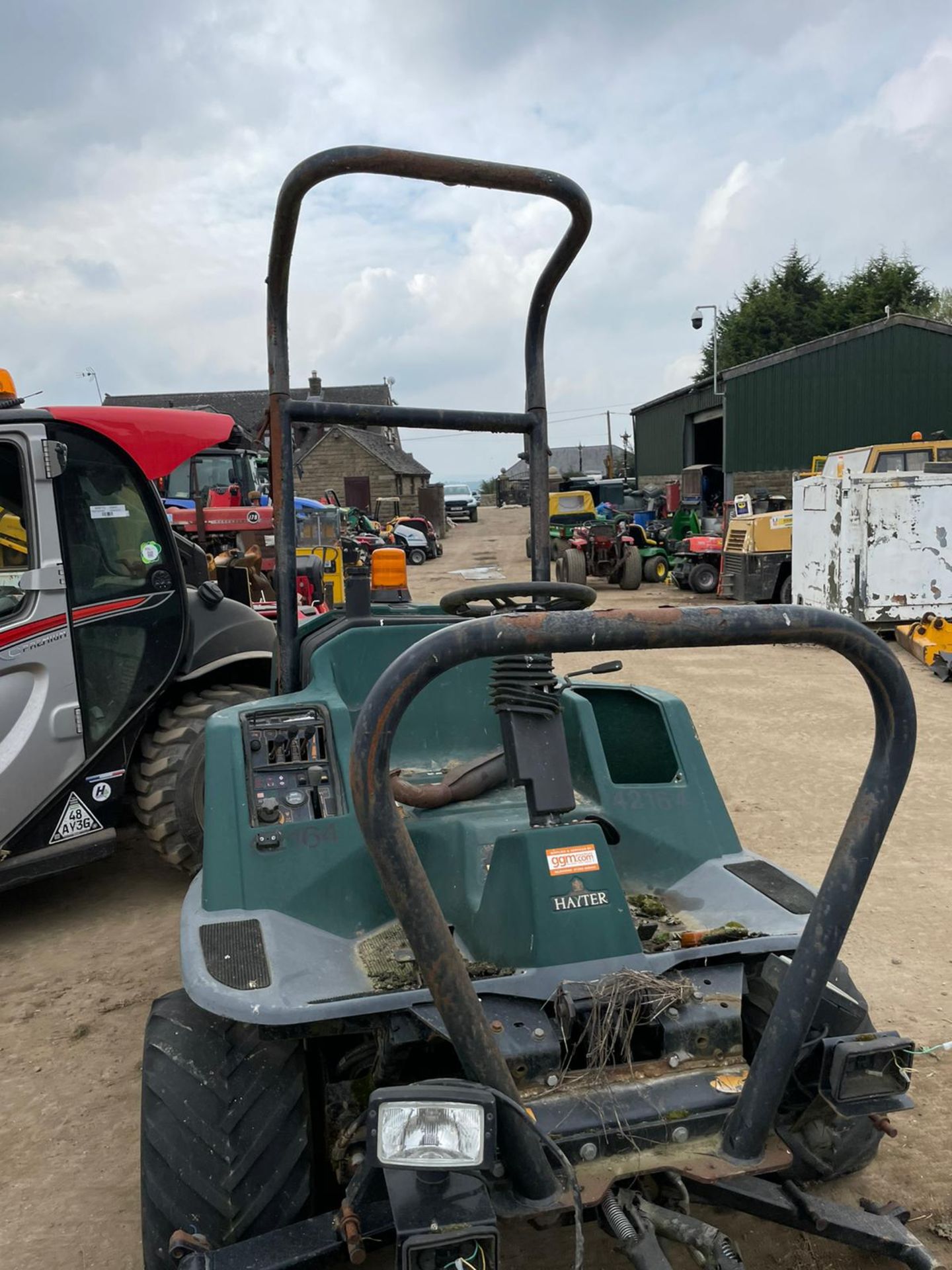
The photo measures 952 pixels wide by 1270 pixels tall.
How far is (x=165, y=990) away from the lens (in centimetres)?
362

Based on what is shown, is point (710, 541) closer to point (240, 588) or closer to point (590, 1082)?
point (240, 588)

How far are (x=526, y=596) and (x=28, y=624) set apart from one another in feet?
7.38

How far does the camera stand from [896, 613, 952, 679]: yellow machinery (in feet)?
29.8

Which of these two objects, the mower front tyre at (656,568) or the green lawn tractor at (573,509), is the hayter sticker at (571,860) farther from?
the green lawn tractor at (573,509)

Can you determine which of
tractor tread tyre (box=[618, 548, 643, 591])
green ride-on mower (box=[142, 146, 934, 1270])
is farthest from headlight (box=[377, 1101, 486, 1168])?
tractor tread tyre (box=[618, 548, 643, 591])

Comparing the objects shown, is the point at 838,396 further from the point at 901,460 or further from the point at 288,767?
the point at 288,767

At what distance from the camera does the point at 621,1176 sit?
1754mm

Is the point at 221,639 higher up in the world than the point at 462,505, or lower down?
lower down

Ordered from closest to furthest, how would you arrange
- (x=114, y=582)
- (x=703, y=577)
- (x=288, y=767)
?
(x=288, y=767), (x=114, y=582), (x=703, y=577)

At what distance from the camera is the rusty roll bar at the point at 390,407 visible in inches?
109

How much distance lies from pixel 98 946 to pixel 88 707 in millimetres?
975

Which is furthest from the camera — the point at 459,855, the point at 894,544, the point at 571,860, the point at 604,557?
the point at 604,557

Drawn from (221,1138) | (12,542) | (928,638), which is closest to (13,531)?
(12,542)

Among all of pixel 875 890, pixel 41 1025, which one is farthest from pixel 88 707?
pixel 875 890
